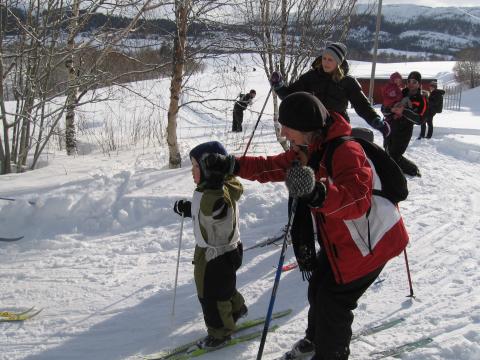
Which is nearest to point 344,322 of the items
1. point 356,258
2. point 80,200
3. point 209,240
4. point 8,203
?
point 356,258

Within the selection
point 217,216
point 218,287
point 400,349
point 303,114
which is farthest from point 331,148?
point 400,349

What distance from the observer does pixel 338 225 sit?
7.21 feet

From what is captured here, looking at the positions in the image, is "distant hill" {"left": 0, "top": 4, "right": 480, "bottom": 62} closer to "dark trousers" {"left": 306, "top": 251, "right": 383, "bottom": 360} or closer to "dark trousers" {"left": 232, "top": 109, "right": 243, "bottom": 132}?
"dark trousers" {"left": 232, "top": 109, "right": 243, "bottom": 132}

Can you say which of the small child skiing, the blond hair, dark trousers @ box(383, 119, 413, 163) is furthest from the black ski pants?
dark trousers @ box(383, 119, 413, 163)

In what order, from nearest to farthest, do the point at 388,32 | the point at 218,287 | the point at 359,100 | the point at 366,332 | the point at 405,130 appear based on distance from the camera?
the point at 218,287, the point at 366,332, the point at 359,100, the point at 405,130, the point at 388,32

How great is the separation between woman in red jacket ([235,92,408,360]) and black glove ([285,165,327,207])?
0.01m

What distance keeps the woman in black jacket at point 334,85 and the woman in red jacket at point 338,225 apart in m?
2.09

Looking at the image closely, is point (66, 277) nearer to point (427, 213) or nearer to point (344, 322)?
point (344, 322)

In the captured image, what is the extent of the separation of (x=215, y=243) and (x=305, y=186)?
1.25m

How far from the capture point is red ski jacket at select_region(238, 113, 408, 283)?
6.54 feet

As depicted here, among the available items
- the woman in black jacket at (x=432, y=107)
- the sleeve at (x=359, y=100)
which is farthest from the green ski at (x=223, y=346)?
the woman in black jacket at (x=432, y=107)

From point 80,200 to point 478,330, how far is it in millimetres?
4283

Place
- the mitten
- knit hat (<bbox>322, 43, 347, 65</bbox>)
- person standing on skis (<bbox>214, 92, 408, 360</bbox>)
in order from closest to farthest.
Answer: the mitten → person standing on skis (<bbox>214, 92, 408, 360</bbox>) → knit hat (<bbox>322, 43, 347, 65</bbox>)

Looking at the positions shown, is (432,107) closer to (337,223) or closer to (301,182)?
(337,223)
